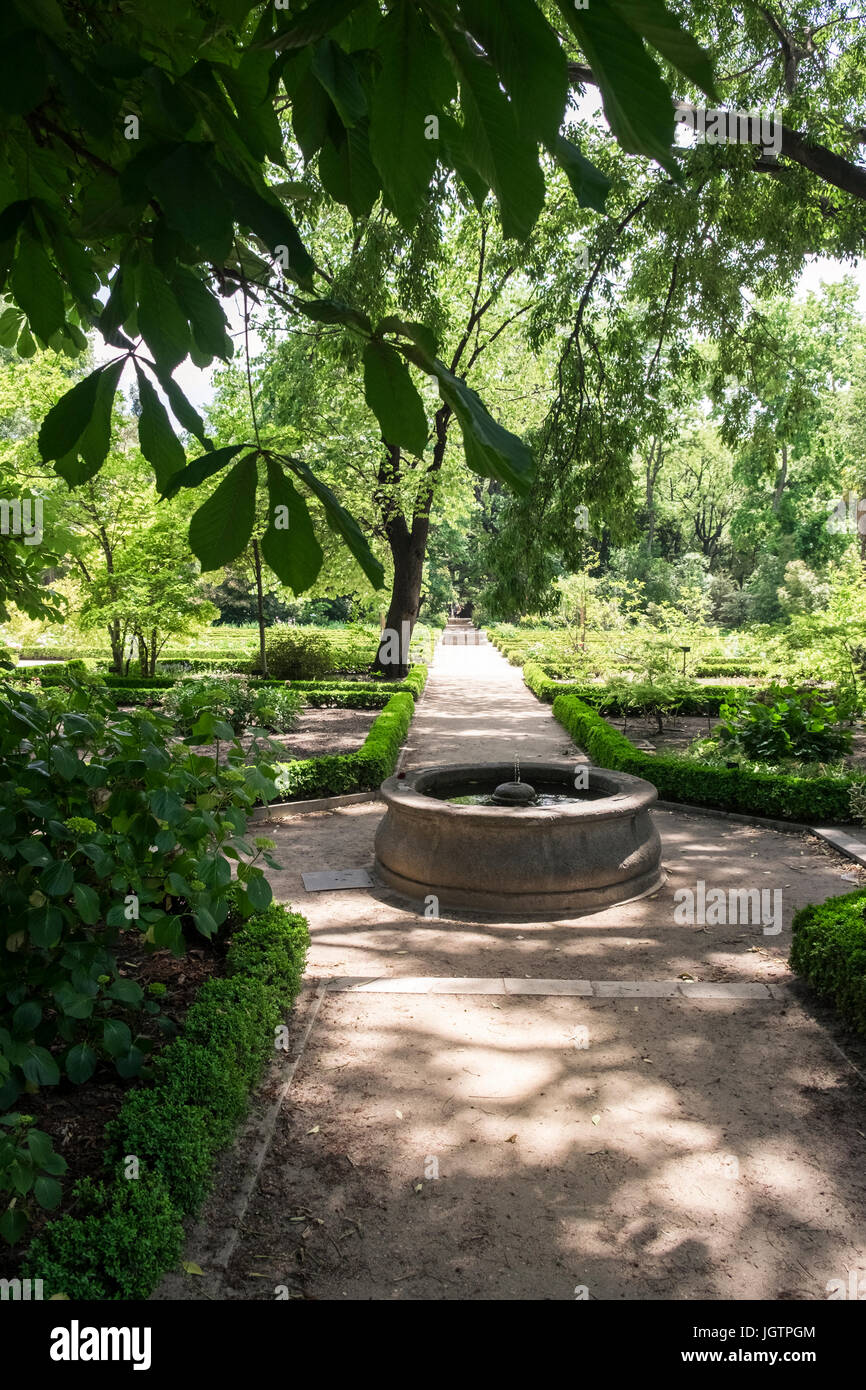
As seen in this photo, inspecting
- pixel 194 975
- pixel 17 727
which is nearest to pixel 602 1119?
pixel 194 975

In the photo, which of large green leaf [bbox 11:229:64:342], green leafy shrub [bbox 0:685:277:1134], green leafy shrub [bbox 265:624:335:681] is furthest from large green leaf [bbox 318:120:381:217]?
green leafy shrub [bbox 265:624:335:681]

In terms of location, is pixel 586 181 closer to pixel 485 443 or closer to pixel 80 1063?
pixel 485 443

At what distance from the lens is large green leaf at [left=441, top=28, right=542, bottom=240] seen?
38.5 inches

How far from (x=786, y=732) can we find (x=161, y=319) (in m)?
11.7

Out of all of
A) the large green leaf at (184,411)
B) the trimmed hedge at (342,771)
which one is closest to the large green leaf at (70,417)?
the large green leaf at (184,411)

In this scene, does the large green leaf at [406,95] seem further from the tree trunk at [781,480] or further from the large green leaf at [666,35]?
the tree trunk at [781,480]

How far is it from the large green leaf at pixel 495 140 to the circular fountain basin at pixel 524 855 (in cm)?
635

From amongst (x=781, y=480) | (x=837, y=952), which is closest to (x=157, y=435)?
(x=837, y=952)

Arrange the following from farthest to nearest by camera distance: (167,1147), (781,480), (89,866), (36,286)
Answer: (781,480) → (89,866) → (167,1147) → (36,286)

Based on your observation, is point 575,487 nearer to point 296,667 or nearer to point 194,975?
point 194,975

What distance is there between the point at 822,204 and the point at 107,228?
10856mm

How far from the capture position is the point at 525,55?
898 mm

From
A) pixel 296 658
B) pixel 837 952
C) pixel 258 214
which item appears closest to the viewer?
pixel 258 214

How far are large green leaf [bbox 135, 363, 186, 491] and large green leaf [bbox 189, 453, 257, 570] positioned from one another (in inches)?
14.4
